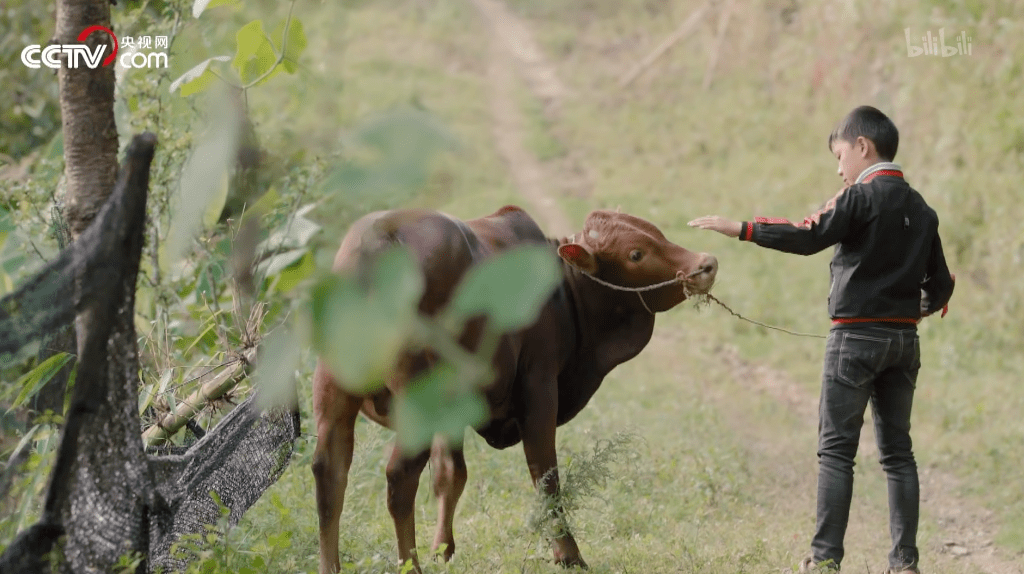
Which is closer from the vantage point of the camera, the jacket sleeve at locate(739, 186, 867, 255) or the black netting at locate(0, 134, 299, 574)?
the black netting at locate(0, 134, 299, 574)

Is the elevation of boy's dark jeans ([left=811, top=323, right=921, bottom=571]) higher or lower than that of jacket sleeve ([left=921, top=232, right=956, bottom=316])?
lower

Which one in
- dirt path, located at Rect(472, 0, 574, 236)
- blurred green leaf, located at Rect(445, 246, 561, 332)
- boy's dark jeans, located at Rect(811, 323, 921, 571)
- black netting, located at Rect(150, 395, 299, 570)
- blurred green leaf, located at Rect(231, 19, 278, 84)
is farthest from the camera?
dirt path, located at Rect(472, 0, 574, 236)

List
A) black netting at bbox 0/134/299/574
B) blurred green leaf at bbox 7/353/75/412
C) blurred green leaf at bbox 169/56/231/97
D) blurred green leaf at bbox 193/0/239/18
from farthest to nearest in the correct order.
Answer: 1. blurred green leaf at bbox 7/353/75/412
2. black netting at bbox 0/134/299/574
3. blurred green leaf at bbox 169/56/231/97
4. blurred green leaf at bbox 193/0/239/18

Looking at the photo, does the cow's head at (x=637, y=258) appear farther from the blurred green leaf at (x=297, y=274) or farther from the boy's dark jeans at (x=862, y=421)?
the blurred green leaf at (x=297, y=274)

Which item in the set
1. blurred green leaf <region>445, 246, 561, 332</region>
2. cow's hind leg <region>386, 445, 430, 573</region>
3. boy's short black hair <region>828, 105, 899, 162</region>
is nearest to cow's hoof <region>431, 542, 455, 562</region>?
cow's hind leg <region>386, 445, 430, 573</region>

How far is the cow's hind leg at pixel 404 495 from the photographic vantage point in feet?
11.9

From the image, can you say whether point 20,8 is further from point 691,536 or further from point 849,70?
point 849,70

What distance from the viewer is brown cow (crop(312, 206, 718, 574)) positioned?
11.8 ft

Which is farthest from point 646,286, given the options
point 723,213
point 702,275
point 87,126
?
point 723,213

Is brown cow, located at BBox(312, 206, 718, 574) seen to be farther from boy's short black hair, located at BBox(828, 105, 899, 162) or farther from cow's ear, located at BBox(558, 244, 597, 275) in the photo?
boy's short black hair, located at BBox(828, 105, 899, 162)

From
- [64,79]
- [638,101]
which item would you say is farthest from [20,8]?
[638,101]

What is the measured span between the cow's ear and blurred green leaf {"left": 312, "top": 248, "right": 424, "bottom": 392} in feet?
10.5

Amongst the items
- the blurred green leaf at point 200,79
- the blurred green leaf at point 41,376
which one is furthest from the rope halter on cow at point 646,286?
the blurred green leaf at point 200,79

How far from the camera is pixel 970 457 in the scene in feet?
21.7
